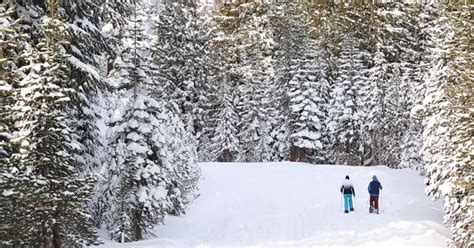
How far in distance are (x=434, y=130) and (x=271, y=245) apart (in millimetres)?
6472

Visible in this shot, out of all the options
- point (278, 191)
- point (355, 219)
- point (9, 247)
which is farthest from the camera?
point (278, 191)

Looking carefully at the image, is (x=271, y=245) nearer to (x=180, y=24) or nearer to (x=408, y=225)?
(x=408, y=225)

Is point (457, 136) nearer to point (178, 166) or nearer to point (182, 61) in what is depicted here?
point (178, 166)

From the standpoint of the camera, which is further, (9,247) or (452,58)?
(452,58)

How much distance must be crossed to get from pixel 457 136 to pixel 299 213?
30.6 ft

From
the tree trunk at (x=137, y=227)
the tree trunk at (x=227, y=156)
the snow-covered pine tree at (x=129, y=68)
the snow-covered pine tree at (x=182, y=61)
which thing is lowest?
the tree trunk at (x=137, y=227)

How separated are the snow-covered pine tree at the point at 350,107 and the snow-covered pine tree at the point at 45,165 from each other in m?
33.5

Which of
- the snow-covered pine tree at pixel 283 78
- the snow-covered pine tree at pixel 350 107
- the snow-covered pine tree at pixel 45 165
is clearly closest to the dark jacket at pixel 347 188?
the snow-covered pine tree at pixel 45 165

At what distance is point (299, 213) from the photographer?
23453 millimetres


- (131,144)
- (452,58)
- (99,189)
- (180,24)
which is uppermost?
(180,24)

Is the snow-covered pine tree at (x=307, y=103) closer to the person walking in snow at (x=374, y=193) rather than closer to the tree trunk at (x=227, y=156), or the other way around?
the tree trunk at (x=227, y=156)

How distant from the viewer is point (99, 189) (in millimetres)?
18453

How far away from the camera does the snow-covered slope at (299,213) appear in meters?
17.7

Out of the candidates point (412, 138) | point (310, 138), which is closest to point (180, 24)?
point (310, 138)
